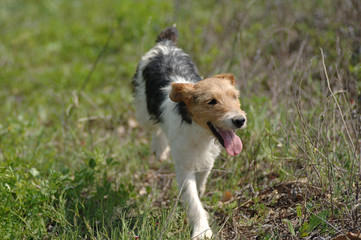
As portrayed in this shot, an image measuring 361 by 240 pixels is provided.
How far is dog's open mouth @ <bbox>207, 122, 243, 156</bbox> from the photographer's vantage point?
405 centimetres

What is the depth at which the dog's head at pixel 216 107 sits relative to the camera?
3.95 meters

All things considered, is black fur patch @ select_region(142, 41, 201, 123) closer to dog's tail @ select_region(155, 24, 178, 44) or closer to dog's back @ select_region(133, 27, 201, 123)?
dog's back @ select_region(133, 27, 201, 123)

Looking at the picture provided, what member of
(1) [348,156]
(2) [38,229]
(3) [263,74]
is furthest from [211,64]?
(2) [38,229]

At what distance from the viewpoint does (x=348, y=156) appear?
4.15 metres

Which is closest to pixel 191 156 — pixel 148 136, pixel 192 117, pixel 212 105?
pixel 192 117

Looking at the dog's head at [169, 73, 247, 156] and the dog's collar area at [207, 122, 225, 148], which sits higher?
the dog's head at [169, 73, 247, 156]

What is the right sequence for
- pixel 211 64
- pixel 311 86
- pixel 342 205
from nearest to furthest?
pixel 342 205
pixel 311 86
pixel 211 64

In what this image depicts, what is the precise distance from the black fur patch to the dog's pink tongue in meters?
1.06

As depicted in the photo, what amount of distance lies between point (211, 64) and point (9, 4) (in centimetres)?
630

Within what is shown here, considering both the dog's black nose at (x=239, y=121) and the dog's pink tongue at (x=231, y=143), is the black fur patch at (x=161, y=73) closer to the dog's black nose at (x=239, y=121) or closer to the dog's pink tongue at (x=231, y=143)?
the dog's pink tongue at (x=231, y=143)

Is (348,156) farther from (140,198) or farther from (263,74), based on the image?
(263,74)

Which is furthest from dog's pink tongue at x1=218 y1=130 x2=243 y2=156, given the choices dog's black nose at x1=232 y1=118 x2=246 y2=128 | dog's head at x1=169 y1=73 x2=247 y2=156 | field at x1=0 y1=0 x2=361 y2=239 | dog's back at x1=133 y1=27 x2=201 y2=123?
dog's back at x1=133 y1=27 x2=201 y2=123

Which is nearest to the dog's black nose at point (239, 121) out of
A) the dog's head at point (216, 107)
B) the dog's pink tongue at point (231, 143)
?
the dog's head at point (216, 107)

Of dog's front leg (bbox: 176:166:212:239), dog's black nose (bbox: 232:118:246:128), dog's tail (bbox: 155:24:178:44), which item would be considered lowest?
dog's front leg (bbox: 176:166:212:239)
